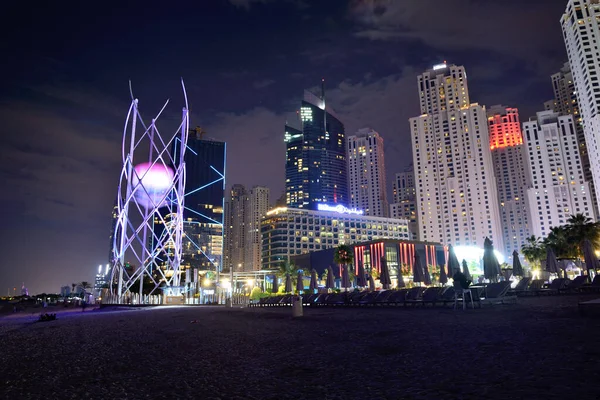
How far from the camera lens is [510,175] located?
177000 mm

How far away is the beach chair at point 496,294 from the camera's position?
19438 millimetres

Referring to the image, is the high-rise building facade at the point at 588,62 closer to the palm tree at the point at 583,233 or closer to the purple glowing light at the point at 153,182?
the palm tree at the point at 583,233

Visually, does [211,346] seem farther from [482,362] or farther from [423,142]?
[423,142]

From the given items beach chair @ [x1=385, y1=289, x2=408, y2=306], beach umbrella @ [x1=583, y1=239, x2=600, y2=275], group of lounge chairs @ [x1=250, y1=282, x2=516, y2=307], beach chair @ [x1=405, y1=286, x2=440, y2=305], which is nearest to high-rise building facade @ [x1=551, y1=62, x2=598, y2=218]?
beach umbrella @ [x1=583, y1=239, x2=600, y2=275]

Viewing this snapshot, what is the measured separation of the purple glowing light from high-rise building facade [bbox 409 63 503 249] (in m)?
108

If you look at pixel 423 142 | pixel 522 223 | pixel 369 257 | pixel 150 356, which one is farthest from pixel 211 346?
pixel 522 223

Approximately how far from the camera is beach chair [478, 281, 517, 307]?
1944cm

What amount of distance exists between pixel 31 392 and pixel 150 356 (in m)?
2.92

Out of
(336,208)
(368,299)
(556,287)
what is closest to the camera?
(368,299)

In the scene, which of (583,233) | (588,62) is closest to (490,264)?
(583,233)

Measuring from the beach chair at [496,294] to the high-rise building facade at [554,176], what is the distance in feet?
436

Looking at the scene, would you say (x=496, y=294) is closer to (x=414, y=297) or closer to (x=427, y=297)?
(x=427, y=297)

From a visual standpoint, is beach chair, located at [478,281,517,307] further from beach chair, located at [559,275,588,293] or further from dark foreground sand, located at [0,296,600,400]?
beach chair, located at [559,275,588,293]

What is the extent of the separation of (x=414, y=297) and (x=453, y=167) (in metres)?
133
